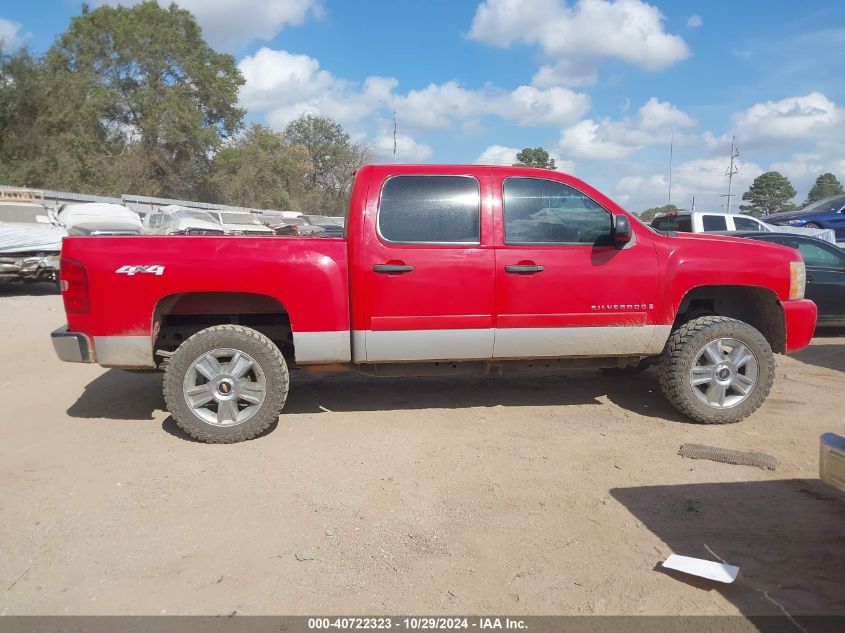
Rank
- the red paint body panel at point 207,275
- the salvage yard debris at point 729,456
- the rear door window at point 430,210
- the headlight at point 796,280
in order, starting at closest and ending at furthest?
the salvage yard debris at point 729,456 < the red paint body panel at point 207,275 < the rear door window at point 430,210 < the headlight at point 796,280

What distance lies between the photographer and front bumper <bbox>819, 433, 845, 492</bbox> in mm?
2682

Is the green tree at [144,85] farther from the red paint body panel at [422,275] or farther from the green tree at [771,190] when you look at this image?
the green tree at [771,190]

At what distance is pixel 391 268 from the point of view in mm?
4383

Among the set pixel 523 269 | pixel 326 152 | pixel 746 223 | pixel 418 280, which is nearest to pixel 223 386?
pixel 418 280

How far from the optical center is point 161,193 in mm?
43531

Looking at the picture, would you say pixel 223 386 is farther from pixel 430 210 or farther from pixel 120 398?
pixel 430 210

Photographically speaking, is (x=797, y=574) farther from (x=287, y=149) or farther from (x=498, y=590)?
(x=287, y=149)

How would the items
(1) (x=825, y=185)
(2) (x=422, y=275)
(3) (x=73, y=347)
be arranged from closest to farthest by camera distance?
(3) (x=73, y=347)
(2) (x=422, y=275)
(1) (x=825, y=185)

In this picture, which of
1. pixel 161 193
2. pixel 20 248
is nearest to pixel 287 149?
pixel 161 193

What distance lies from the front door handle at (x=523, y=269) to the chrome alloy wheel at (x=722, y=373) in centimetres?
146

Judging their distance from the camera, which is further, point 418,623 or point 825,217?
point 825,217

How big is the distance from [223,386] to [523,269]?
2.32 m

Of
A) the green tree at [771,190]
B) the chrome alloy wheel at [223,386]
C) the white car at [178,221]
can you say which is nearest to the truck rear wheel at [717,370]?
the chrome alloy wheel at [223,386]

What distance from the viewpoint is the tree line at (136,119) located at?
3591 centimetres
